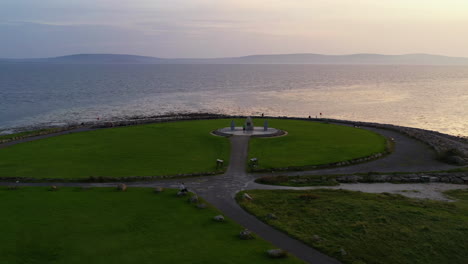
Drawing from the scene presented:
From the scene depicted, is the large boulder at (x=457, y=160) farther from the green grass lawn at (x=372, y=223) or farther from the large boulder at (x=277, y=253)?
the large boulder at (x=277, y=253)

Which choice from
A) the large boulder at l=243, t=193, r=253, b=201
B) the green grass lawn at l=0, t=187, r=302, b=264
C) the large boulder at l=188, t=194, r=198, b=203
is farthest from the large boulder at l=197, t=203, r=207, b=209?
the large boulder at l=243, t=193, r=253, b=201

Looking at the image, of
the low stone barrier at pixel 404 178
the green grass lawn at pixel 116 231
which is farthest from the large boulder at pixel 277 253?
the low stone barrier at pixel 404 178

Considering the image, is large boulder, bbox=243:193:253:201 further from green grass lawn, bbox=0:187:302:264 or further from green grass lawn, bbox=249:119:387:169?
green grass lawn, bbox=249:119:387:169

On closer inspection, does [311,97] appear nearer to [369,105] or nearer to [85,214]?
[369,105]

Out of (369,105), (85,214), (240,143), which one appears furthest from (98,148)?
(369,105)

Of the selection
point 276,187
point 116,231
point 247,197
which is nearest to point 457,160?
point 276,187

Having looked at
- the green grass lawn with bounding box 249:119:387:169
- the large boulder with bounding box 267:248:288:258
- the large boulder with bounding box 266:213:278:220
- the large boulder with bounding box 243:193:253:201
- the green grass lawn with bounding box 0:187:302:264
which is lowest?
the green grass lawn with bounding box 0:187:302:264
